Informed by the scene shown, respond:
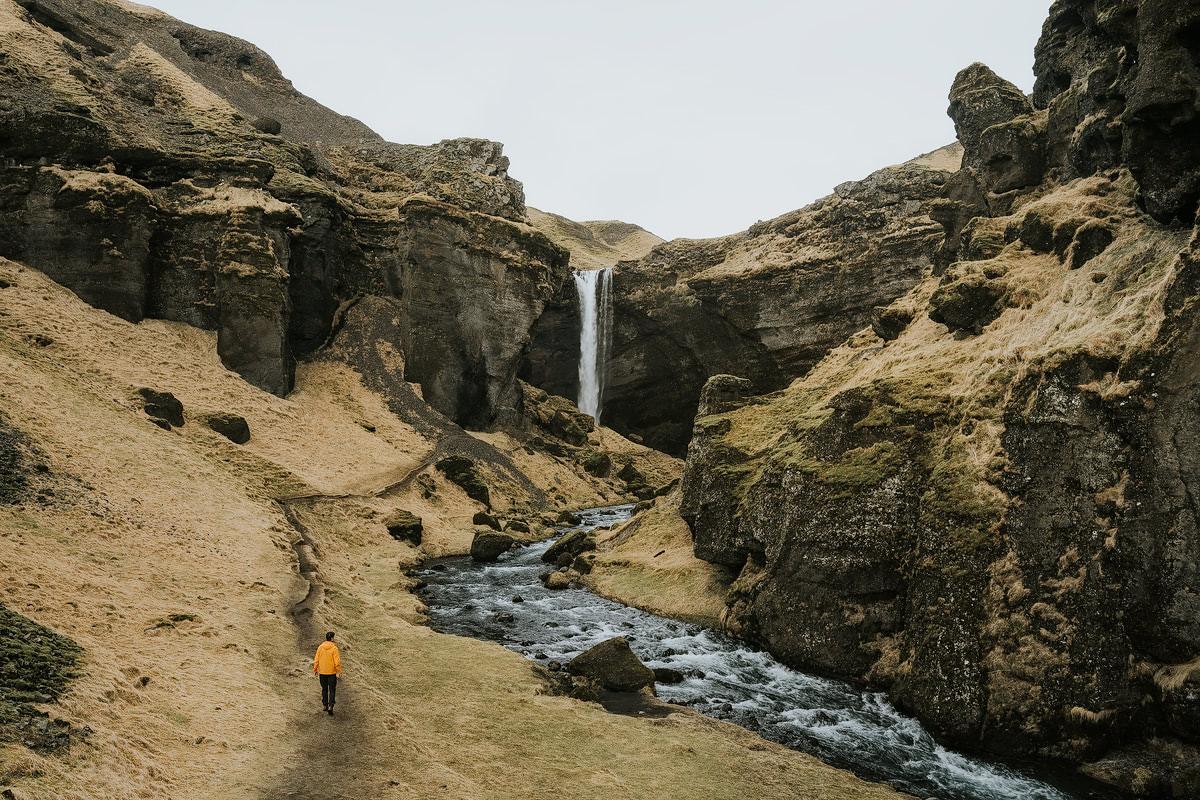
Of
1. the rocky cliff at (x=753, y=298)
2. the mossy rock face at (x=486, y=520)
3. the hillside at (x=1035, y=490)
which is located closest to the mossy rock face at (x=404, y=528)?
the mossy rock face at (x=486, y=520)

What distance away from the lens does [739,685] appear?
20922 mm

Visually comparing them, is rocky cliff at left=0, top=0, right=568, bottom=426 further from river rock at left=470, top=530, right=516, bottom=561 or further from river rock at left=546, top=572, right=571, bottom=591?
river rock at left=546, top=572, right=571, bottom=591

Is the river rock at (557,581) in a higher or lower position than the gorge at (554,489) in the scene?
lower

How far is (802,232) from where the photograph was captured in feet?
255

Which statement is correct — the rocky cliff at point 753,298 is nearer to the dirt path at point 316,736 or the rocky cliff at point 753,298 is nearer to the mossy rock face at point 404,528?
the mossy rock face at point 404,528

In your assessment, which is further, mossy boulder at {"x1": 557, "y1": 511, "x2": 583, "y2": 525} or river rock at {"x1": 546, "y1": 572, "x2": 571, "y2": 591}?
mossy boulder at {"x1": 557, "y1": 511, "x2": 583, "y2": 525}

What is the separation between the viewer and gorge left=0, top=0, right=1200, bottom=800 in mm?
14680

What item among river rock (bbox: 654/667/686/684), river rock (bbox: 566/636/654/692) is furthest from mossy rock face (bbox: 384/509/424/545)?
river rock (bbox: 654/667/686/684)

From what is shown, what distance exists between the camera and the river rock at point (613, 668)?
19981mm

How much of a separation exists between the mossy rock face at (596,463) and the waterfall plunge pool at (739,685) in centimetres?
3841

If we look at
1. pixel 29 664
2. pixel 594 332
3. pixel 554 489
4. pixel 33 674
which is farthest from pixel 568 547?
pixel 594 332

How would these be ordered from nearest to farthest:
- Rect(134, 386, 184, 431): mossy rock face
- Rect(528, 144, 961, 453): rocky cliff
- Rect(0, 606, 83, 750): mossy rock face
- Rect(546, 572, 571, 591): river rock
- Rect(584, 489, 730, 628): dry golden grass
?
Rect(0, 606, 83, 750): mossy rock face, Rect(584, 489, 730, 628): dry golden grass, Rect(546, 572, 571, 591): river rock, Rect(134, 386, 184, 431): mossy rock face, Rect(528, 144, 961, 453): rocky cliff

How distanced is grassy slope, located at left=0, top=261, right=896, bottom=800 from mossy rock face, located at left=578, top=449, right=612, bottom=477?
37.1 meters

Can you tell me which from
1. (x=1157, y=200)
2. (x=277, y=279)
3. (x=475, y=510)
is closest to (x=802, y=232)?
(x=475, y=510)
